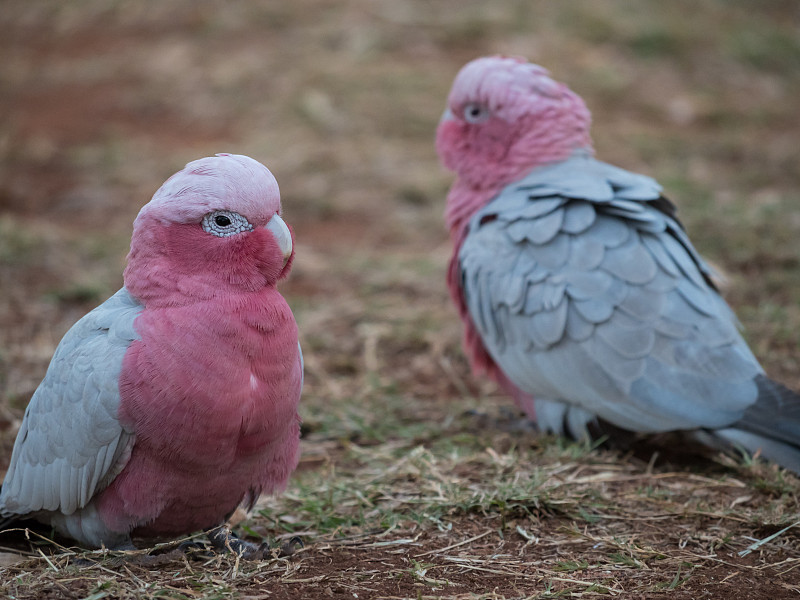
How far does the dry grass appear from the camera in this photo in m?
2.62

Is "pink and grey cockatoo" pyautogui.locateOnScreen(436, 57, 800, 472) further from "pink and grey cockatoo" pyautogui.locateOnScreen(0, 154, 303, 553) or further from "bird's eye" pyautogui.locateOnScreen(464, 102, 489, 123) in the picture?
"pink and grey cockatoo" pyautogui.locateOnScreen(0, 154, 303, 553)

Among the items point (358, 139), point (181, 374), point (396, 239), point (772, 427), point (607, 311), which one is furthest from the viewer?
point (358, 139)

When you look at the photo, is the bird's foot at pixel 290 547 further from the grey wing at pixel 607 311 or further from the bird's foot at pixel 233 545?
the grey wing at pixel 607 311

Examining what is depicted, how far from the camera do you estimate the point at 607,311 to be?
359 cm

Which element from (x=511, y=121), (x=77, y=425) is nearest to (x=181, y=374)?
(x=77, y=425)

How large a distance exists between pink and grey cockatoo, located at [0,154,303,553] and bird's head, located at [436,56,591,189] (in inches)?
73.7

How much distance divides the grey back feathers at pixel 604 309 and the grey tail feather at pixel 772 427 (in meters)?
0.02

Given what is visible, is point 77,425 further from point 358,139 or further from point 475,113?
point 358,139

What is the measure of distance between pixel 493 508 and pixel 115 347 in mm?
1360

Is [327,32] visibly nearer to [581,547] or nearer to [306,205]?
[306,205]

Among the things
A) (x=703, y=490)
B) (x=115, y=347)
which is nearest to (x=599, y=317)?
(x=703, y=490)

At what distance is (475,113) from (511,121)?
0.22 meters

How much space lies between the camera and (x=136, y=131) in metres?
8.41

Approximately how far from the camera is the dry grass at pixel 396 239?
2.62 m
